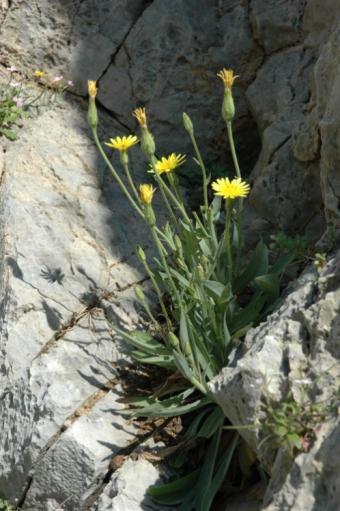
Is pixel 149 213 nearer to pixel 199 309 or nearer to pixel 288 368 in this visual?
pixel 199 309

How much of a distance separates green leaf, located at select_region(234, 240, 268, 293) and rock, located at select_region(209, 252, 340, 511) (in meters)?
0.45

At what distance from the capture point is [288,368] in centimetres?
288

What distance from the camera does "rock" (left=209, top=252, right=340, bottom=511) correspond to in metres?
2.70

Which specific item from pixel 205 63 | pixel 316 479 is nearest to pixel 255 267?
pixel 316 479

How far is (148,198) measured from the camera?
3.23m

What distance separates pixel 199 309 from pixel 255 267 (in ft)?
1.01

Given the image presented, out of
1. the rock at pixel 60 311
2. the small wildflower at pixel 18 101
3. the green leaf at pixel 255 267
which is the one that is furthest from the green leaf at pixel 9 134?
the green leaf at pixel 255 267

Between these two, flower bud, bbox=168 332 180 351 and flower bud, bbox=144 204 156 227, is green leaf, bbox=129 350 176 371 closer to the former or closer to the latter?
flower bud, bbox=168 332 180 351

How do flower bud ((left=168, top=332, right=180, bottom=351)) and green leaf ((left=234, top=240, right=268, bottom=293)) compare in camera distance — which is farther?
green leaf ((left=234, top=240, right=268, bottom=293))

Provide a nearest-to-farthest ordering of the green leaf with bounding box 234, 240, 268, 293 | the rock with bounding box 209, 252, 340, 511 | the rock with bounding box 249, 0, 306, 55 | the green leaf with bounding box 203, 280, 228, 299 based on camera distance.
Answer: the rock with bounding box 209, 252, 340, 511 → the green leaf with bounding box 203, 280, 228, 299 → the green leaf with bounding box 234, 240, 268, 293 → the rock with bounding box 249, 0, 306, 55

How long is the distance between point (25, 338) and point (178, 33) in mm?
1836

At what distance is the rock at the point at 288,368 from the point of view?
2.70 m

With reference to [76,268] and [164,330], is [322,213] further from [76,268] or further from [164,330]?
Result: [76,268]

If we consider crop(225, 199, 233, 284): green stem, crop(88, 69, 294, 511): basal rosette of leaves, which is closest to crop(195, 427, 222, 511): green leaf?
crop(88, 69, 294, 511): basal rosette of leaves
